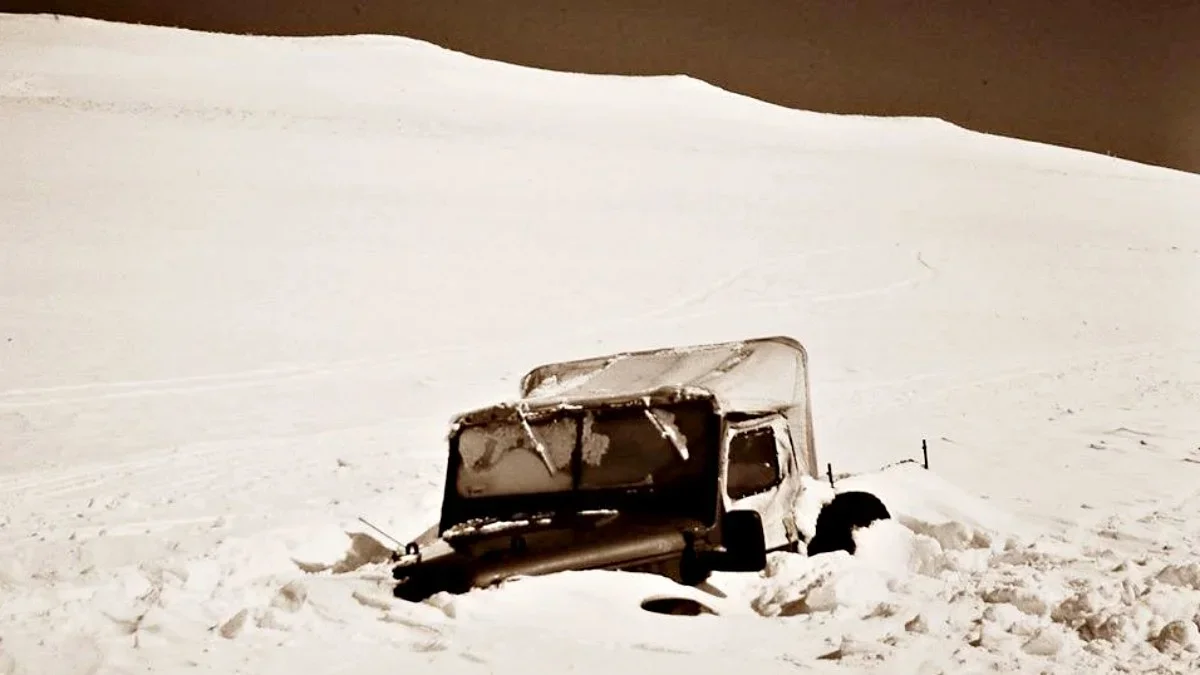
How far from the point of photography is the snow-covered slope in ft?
15.4

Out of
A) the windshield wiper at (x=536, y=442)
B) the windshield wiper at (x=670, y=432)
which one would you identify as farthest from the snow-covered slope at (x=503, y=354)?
A: the windshield wiper at (x=536, y=442)

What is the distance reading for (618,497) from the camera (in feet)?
18.2

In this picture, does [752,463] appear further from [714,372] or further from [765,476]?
[714,372]

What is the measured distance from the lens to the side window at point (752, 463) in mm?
6094

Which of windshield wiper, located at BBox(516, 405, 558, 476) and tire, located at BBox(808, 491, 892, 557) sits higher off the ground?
windshield wiper, located at BBox(516, 405, 558, 476)

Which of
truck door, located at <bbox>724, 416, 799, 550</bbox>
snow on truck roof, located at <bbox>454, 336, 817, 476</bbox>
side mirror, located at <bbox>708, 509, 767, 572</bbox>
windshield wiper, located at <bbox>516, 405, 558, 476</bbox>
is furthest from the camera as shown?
snow on truck roof, located at <bbox>454, 336, 817, 476</bbox>

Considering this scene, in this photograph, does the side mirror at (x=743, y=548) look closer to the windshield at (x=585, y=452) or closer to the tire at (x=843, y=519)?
the windshield at (x=585, y=452)

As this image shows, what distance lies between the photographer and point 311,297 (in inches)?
720

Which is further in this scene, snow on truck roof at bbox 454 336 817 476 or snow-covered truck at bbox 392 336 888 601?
snow on truck roof at bbox 454 336 817 476

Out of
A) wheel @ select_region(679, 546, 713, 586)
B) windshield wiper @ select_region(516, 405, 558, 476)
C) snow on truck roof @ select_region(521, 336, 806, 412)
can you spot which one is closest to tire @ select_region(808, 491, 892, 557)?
snow on truck roof @ select_region(521, 336, 806, 412)

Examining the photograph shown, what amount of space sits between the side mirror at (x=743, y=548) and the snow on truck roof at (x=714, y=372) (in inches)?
73.1

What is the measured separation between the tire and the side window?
0.46 meters

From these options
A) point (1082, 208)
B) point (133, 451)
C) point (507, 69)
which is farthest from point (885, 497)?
point (507, 69)

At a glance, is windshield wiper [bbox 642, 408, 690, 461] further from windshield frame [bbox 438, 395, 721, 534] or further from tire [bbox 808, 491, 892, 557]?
tire [bbox 808, 491, 892, 557]
